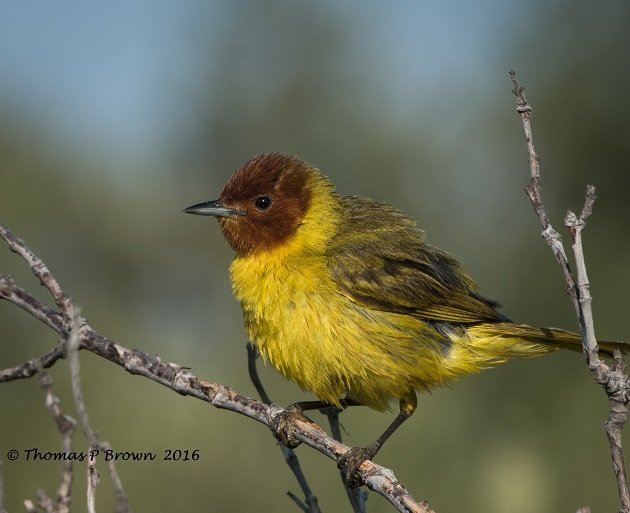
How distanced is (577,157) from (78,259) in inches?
182

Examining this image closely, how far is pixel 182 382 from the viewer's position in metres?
3.66

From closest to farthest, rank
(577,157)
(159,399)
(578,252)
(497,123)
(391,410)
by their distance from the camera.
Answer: (578,252) → (391,410) → (159,399) → (577,157) → (497,123)

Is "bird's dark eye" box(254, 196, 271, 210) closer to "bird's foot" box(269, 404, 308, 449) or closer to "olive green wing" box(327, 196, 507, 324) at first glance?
"olive green wing" box(327, 196, 507, 324)

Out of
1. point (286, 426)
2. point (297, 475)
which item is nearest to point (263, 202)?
point (286, 426)

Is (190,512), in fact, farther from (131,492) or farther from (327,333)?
(327,333)

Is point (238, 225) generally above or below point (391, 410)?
above

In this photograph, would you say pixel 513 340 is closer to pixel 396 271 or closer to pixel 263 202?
pixel 396 271

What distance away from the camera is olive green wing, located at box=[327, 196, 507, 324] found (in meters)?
4.71

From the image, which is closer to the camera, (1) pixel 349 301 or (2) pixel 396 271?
(1) pixel 349 301

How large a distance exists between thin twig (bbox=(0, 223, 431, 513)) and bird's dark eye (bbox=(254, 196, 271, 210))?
149 centimetres

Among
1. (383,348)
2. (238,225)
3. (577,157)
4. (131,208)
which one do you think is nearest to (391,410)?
(383,348)

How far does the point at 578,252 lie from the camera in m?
2.82

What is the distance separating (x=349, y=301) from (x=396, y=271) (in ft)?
1.54

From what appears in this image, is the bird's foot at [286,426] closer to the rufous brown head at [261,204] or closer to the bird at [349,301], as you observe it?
the bird at [349,301]
